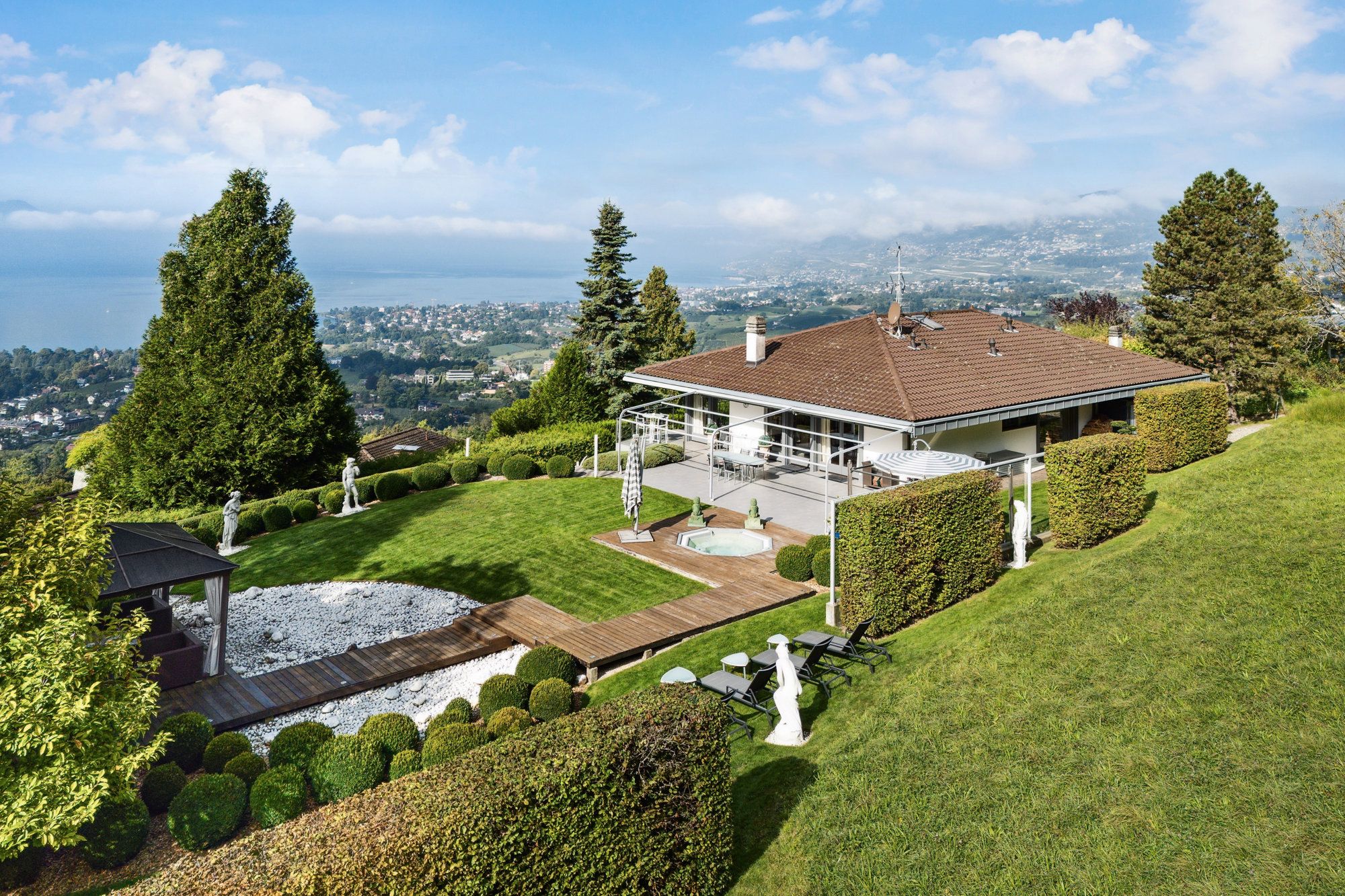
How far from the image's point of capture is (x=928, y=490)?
1348cm

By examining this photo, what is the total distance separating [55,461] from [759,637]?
206ft

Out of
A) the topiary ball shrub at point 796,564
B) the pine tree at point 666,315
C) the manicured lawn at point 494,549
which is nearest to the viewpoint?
the topiary ball shrub at point 796,564

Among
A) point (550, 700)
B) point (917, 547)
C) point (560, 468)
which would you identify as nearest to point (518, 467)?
point (560, 468)

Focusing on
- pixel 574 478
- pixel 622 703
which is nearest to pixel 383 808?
pixel 622 703

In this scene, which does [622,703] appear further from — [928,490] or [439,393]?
[439,393]

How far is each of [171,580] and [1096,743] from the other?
1353 centimetres

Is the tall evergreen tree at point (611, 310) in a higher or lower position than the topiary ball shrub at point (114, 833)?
higher

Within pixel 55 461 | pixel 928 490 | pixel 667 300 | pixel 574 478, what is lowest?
pixel 55 461

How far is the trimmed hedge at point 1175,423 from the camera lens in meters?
20.3

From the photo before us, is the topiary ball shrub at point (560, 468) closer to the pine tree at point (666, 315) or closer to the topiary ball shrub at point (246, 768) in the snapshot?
the topiary ball shrub at point (246, 768)

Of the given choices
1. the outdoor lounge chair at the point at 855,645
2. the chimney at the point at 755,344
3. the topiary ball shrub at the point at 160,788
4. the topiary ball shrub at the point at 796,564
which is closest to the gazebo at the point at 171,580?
the topiary ball shrub at the point at 160,788

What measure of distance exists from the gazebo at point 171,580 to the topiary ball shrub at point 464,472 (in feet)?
39.3

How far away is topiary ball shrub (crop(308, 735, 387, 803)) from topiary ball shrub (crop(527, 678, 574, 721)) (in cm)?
242

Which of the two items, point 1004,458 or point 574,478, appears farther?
point 574,478
